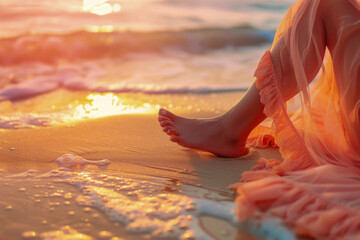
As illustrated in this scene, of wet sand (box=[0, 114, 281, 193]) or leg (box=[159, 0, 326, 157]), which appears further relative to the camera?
wet sand (box=[0, 114, 281, 193])

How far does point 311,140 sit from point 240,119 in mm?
326

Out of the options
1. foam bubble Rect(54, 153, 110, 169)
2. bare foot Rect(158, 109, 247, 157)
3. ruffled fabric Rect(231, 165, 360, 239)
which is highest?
bare foot Rect(158, 109, 247, 157)

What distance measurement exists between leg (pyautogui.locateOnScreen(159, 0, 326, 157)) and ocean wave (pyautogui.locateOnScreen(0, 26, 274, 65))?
Answer: 355 cm

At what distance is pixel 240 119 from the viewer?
1873 mm

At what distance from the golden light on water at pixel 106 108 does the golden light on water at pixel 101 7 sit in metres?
4.50

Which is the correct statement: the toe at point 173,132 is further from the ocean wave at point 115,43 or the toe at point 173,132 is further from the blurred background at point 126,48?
the ocean wave at point 115,43

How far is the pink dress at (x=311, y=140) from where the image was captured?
1.32 m

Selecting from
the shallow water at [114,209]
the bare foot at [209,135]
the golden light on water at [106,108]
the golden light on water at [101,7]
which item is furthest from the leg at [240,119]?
the golden light on water at [101,7]

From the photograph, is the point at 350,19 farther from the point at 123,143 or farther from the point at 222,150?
the point at 123,143

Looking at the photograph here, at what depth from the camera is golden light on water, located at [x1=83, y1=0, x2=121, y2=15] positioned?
7.46 metres

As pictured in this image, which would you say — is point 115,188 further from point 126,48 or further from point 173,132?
point 126,48

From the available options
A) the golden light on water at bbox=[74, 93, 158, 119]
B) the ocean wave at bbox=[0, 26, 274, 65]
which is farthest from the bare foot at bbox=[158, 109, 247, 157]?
the ocean wave at bbox=[0, 26, 274, 65]

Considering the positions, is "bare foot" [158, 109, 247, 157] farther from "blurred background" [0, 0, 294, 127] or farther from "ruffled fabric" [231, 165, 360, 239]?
"blurred background" [0, 0, 294, 127]

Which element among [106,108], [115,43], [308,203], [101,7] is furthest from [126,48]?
[308,203]
